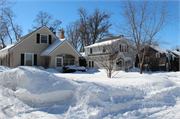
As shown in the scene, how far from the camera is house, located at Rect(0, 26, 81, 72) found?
58.3 ft

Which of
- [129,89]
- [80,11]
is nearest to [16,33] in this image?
[80,11]

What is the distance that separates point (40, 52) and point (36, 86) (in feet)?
49.1

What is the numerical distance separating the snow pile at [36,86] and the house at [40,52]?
12.0m

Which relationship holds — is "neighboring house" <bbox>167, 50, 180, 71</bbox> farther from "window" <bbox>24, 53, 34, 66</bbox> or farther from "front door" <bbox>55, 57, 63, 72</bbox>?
"window" <bbox>24, 53, 34, 66</bbox>

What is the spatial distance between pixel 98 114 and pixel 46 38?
57.6 ft

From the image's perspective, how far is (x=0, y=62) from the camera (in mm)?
22453

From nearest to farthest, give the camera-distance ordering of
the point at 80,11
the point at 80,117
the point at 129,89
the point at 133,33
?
the point at 80,117
the point at 129,89
the point at 133,33
the point at 80,11

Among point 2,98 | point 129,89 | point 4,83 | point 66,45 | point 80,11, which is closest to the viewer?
point 2,98

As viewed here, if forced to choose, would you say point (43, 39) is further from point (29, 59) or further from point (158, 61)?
point (158, 61)

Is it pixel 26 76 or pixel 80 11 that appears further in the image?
pixel 80 11

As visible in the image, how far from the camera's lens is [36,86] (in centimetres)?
530

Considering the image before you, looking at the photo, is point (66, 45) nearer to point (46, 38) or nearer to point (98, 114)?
point (46, 38)

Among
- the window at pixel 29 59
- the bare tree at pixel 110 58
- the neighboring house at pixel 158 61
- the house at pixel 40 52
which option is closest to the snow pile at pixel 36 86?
the bare tree at pixel 110 58

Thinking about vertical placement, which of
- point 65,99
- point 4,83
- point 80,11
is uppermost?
→ point 80,11
